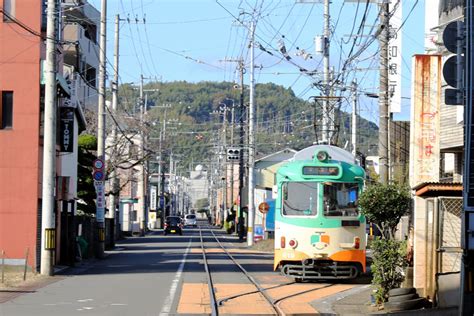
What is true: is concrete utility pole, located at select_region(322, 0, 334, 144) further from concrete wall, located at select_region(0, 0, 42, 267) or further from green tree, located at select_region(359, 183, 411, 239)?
green tree, located at select_region(359, 183, 411, 239)

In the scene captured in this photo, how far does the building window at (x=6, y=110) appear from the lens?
31.2 metres

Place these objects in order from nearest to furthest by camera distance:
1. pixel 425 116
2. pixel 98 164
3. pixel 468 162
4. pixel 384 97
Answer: pixel 468 162, pixel 425 116, pixel 384 97, pixel 98 164

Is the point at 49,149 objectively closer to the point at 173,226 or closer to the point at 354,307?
the point at 354,307

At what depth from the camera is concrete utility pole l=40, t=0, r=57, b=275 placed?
1159 inches

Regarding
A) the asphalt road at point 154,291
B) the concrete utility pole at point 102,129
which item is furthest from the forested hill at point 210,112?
the asphalt road at point 154,291

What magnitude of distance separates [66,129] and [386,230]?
15630 mm

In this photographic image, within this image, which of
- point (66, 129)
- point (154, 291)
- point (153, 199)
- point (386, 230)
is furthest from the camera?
point (153, 199)

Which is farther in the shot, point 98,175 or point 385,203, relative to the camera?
point 98,175

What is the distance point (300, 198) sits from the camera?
27.3 metres

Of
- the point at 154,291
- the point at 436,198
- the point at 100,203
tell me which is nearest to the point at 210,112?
the point at 100,203

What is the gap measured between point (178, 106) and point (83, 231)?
15249cm

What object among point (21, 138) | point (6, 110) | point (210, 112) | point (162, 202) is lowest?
point (162, 202)

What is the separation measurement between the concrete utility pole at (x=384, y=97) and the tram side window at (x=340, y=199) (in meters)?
2.48

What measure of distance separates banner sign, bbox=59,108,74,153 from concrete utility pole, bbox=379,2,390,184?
13.9 metres
